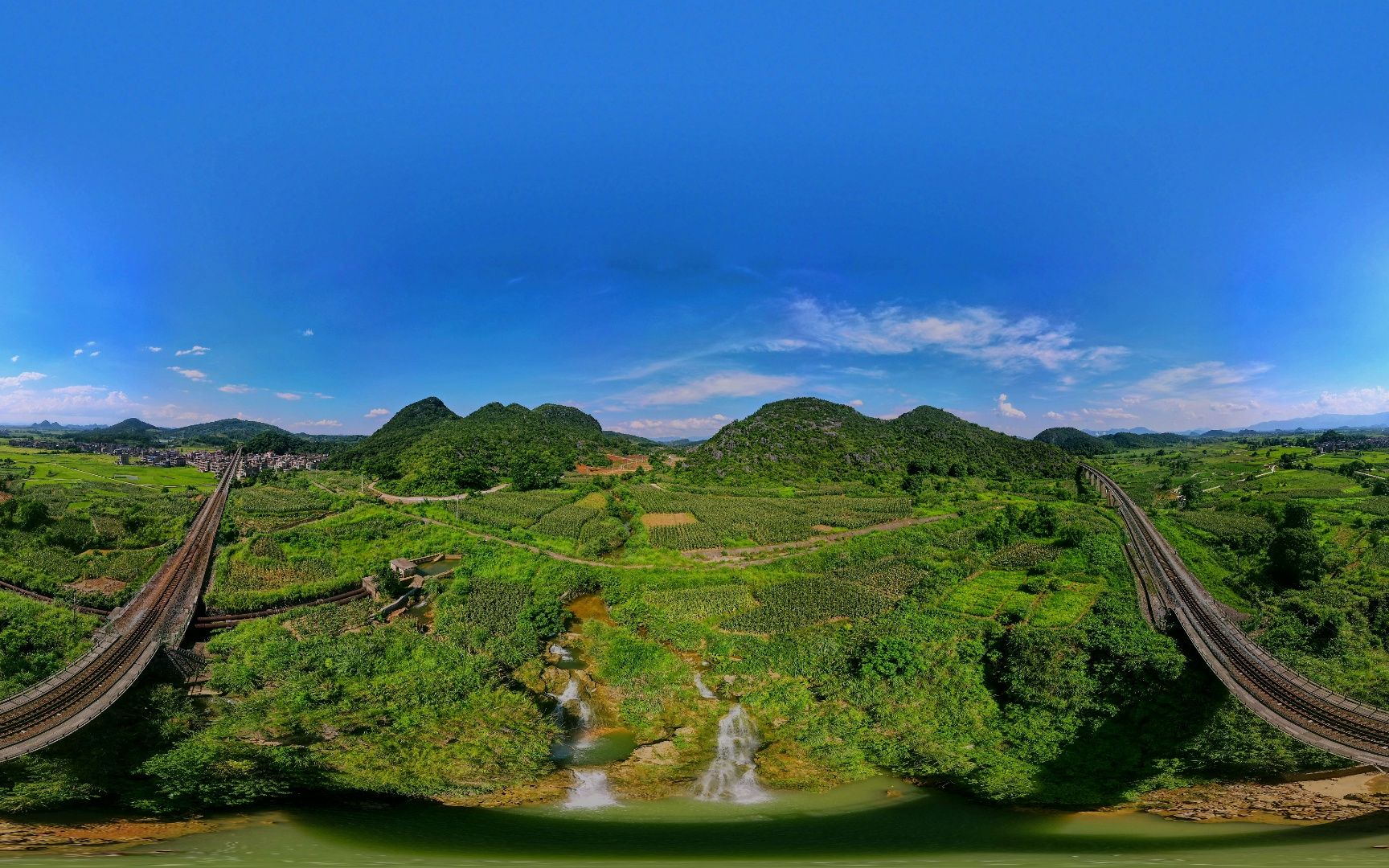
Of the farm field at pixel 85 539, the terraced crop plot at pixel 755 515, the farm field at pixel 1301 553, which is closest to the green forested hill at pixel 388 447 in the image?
the farm field at pixel 85 539

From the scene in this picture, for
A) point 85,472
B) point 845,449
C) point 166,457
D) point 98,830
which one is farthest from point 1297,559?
point 166,457

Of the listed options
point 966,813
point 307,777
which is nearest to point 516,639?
point 307,777

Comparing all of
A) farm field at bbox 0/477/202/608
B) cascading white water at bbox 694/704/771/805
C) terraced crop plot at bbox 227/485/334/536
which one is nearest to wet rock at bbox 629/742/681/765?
cascading white water at bbox 694/704/771/805

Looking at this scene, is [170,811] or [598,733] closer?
[170,811]

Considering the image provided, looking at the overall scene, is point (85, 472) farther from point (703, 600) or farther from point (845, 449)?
point (845, 449)

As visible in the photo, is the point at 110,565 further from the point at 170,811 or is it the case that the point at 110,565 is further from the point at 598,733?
the point at 598,733

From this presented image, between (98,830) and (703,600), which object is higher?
(703,600)

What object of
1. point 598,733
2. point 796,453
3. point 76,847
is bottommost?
point 598,733
